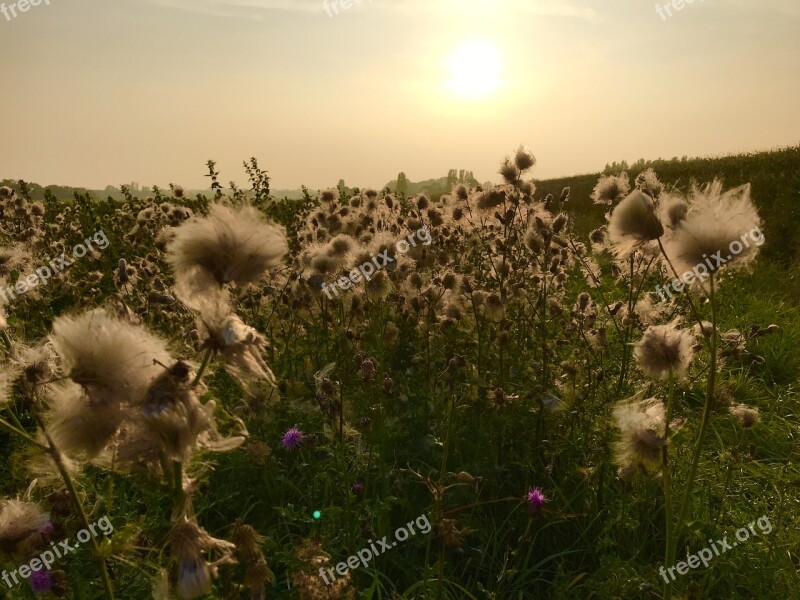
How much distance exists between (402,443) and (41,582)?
2663 mm

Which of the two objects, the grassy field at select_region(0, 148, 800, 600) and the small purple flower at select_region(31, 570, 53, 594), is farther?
the small purple flower at select_region(31, 570, 53, 594)

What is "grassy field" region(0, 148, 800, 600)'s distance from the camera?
145 cm

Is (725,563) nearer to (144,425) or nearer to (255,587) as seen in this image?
(255,587)

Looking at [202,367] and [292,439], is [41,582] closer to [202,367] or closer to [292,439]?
[202,367]

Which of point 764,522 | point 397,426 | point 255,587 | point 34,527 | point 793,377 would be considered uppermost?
point 34,527

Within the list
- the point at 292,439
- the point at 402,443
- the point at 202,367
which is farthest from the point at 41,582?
the point at 402,443

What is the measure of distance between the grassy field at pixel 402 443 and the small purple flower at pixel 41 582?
0.7 inches

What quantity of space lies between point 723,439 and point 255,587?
4.74m

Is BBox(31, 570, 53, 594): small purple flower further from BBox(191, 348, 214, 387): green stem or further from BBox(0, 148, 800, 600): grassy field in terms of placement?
BBox(191, 348, 214, 387): green stem

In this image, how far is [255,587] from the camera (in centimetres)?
151

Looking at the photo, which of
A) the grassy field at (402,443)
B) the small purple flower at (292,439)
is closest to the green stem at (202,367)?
the grassy field at (402,443)

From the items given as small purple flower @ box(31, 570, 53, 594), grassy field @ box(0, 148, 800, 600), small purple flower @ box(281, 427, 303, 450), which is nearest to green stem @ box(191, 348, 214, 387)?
grassy field @ box(0, 148, 800, 600)

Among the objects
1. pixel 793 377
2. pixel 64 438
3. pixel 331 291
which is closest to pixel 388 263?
pixel 331 291

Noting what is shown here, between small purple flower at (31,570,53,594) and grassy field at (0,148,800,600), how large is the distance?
0.02m
